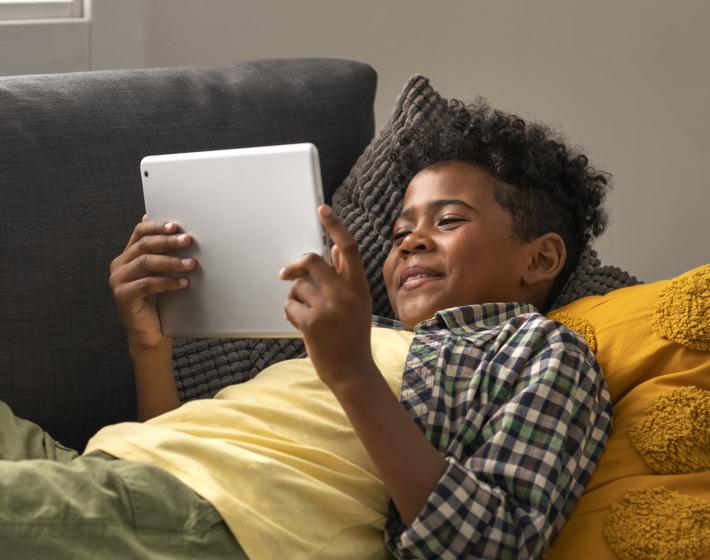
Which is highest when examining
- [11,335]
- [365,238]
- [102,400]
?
[365,238]

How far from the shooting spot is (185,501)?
1.15m

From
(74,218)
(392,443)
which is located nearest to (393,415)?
(392,443)

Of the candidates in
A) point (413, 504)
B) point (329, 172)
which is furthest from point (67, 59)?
point (413, 504)

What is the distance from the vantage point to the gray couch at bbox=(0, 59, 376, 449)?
1528 millimetres

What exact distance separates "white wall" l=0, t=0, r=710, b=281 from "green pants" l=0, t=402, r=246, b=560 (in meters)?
1.44

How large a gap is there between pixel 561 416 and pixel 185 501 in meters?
0.42

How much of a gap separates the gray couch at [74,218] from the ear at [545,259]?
52 centimetres

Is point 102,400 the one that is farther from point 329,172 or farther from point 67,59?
point 67,59

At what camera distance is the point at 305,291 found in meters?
1.14

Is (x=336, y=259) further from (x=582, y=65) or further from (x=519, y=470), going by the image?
(x=582, y=65)

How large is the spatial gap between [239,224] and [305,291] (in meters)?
0.21

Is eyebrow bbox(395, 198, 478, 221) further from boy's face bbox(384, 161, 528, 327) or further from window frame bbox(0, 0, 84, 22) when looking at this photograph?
window frame bbox(0, 0, 84, 22)

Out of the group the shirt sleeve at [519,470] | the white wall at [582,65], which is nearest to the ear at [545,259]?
the shirt sleeve at [519,470]

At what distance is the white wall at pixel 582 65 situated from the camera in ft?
8.04
